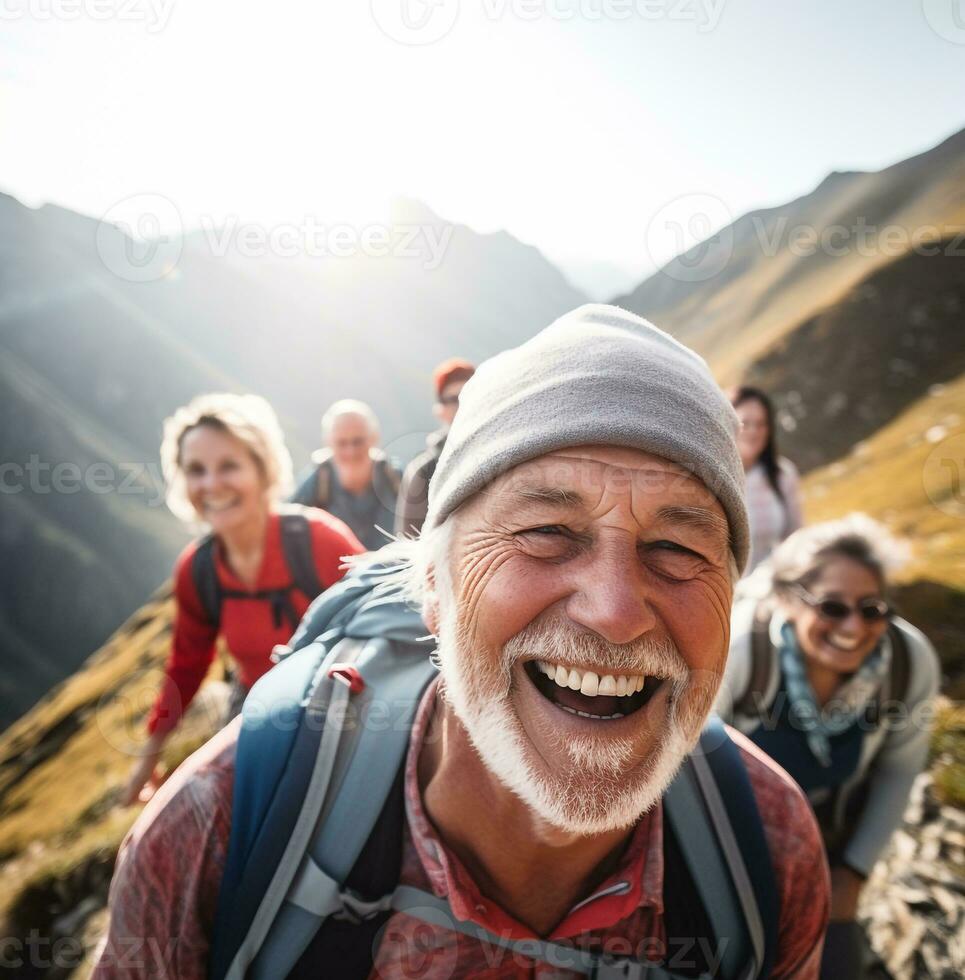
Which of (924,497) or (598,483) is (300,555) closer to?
(598,483)

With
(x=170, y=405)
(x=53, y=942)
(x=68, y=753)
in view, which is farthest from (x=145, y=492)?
(x=53, y=942)

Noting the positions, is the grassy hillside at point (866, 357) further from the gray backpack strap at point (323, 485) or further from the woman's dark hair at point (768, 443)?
the gray backpack strap at point (323, 485)

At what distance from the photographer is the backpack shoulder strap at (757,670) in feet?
14.9

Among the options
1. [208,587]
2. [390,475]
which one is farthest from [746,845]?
[390,475]

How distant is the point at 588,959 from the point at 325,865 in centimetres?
118

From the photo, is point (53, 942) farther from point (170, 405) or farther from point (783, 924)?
point (170, 405)

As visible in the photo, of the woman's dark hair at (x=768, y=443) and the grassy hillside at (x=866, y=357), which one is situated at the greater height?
the grassy hillside at (x=866, y=357)

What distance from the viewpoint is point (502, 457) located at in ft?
7.70

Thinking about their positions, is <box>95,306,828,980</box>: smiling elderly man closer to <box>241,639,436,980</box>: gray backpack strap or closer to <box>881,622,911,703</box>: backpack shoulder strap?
<box>241,639,436,980</box>: gray backpack strap

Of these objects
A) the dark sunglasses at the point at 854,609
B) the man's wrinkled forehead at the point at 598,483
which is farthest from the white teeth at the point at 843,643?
the man's wrinkled forehead at the point at 598,483

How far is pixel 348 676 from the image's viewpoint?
2.65m

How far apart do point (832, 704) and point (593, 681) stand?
11.5 ft

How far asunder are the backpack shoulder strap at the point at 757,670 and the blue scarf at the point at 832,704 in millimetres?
230

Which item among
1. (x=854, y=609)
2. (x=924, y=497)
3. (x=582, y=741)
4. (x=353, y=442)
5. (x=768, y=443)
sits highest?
(x=924, y=497)
